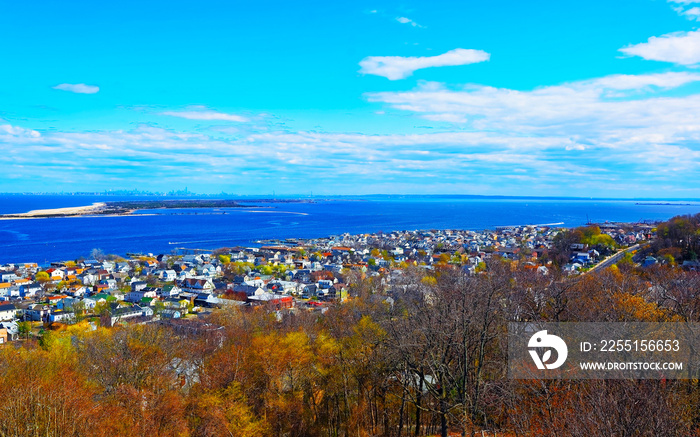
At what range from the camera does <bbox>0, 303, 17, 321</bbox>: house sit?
776 inches

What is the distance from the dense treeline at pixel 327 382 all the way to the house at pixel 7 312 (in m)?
10.9

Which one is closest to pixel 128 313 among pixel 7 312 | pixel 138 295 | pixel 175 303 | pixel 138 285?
pixel 175 303

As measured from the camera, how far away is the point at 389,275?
27.1 m

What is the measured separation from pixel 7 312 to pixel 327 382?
57.9 feet

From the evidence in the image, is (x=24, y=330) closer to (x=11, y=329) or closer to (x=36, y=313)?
(x=11, y=329)

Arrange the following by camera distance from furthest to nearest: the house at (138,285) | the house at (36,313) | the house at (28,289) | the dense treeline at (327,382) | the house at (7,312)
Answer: the house at (138,285)
the house at (28,289)
the house at (36,313)
the house at (7,312)
the dense treeline at (327,382)

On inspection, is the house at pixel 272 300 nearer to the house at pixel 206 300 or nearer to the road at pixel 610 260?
the house at pixel 206 300

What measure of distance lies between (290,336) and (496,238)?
44.5 metres

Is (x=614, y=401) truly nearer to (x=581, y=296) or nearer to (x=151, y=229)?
(x=581, y=296)

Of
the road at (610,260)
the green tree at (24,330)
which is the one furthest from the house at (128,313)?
the road at (610,260)

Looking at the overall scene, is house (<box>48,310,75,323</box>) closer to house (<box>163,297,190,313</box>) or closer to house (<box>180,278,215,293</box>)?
house (<box>163,297,190,313</box>)

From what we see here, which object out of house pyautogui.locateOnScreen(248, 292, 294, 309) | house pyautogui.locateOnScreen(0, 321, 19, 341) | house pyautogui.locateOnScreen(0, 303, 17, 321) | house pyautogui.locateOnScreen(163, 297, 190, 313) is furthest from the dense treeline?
house pyautogui.locateOnScreen(0, 303, 17, 321)

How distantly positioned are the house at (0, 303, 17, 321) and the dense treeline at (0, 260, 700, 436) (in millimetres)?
10938

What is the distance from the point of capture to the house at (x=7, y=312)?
1971 cm
